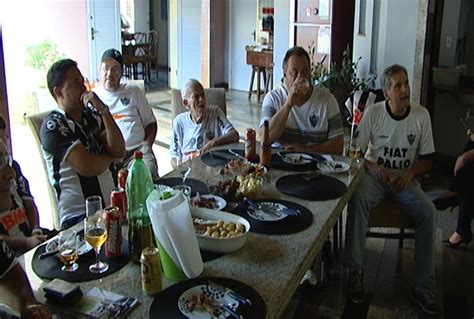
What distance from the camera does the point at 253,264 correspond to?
1597mm

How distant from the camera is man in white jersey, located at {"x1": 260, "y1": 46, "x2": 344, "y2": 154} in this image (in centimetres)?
292

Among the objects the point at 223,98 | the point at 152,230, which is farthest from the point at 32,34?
the point at 152,230

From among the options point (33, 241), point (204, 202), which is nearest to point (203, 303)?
point (204, 202)

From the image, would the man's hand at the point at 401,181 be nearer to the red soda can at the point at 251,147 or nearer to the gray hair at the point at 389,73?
the gray hair at the point at 389,73

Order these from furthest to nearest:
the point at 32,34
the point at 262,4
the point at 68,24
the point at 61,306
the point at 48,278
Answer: the point at 262,4
the point at 68,24
the point at 32,34
the point at 48,278
the point at 61,306

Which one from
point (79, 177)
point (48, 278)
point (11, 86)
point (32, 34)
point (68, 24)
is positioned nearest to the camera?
point (48, 278)

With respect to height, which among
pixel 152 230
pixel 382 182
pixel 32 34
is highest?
pixel 32 34

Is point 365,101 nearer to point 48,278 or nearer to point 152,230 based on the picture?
point 152,230

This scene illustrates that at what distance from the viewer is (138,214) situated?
5.24 ft

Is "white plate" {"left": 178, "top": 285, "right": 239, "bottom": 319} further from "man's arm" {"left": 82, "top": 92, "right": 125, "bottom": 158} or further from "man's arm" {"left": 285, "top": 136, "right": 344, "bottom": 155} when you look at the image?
"man's arm" {"left": 285, "top": 136, "right": 344, "bottom": 155}

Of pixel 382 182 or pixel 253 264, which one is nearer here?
pixel 253 264

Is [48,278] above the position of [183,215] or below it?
below

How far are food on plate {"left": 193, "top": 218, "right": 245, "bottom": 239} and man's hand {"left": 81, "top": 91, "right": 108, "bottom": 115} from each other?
3.25ft

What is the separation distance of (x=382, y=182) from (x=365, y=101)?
99 centimetres
